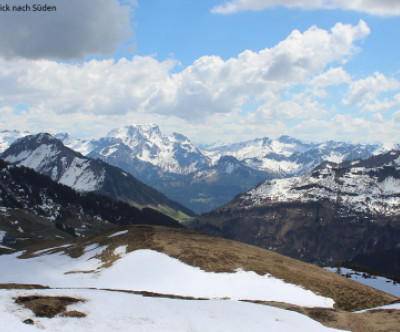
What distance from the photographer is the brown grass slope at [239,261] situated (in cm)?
5016

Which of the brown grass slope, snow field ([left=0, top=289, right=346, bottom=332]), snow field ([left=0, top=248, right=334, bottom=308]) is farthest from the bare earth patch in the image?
the brown grass slope

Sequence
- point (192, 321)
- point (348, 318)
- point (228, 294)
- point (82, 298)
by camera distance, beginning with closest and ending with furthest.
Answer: point (192, 321)
point (82, 298)
point (348, 318)
point (228, 294)

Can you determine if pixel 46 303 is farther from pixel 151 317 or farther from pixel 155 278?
pixel 155 278

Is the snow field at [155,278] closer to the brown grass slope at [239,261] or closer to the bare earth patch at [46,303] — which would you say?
the brown grass slope at [239,261]

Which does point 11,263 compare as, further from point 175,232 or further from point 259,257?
point 259,257

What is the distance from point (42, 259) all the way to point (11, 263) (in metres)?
7.43

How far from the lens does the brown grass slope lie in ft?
165

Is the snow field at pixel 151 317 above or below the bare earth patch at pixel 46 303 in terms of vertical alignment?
below

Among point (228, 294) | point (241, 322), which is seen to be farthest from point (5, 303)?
point (228, 294)

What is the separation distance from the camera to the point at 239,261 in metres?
63.4

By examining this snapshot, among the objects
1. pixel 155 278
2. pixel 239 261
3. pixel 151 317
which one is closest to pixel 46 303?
pixel 151 317

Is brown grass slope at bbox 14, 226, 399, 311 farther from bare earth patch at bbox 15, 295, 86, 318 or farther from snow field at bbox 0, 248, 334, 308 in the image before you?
bare earth patch at bbox 15, 295, 86, 318

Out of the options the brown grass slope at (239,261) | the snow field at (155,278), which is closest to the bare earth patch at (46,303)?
the snow field at (155,278)

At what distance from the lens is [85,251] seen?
7994 centimetres
